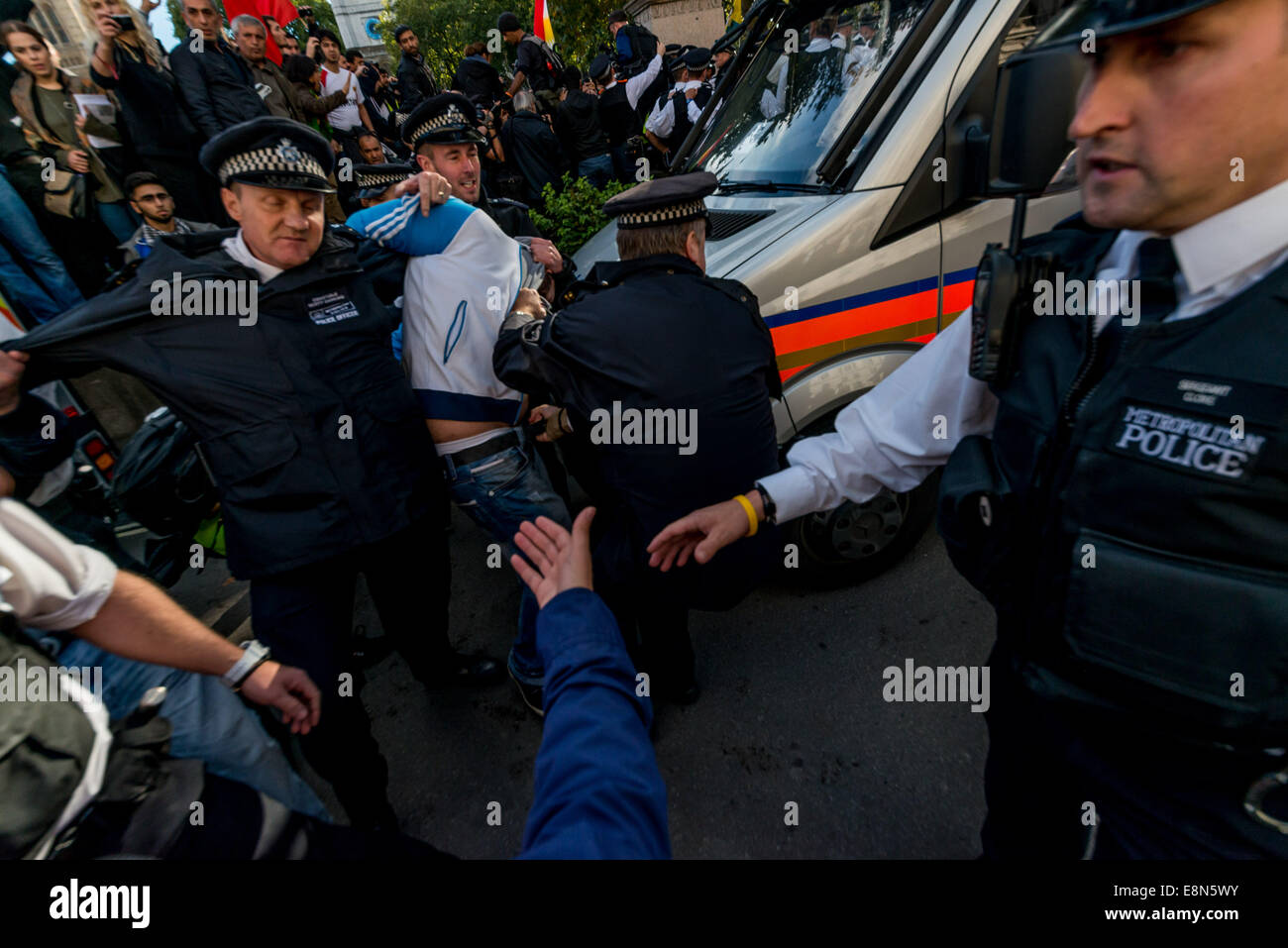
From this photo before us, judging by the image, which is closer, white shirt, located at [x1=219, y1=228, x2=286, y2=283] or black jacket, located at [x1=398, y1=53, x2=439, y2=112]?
white shirt, located at [x1=219, y1=228, x2=286, y2=283]

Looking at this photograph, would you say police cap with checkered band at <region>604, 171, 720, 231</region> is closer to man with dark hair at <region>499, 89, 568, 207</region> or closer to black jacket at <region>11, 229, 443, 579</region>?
black jacket at <region>11, 229, 443, 579</region>

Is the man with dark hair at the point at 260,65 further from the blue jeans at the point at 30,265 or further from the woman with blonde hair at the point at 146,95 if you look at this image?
the blue jeans at the point at 30,265

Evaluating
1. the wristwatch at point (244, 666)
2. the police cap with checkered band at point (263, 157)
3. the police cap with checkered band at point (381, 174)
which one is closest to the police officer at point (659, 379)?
the police cap with checkered band at point (263, 157)

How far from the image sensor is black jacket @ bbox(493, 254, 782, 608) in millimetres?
1884

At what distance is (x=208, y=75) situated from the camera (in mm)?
4906

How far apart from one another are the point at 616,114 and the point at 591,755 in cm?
790

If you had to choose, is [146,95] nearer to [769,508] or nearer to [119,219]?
[119,219]

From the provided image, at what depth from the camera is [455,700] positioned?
9.12ft

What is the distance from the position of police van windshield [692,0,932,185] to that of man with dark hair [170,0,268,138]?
160 inches

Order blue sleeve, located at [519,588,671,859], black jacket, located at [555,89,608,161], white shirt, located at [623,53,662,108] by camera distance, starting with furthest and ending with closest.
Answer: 1. white shirt, located at [623,53,662,108]
2. black jacket, located at [555,89,608,161]
3. blue sleeve, located at [519,588,671,859]

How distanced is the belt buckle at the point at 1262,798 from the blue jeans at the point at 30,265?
650 centimetres

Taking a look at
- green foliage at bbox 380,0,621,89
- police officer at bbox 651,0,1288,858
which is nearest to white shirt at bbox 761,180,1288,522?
police officer at bbox 651,0,1288,858

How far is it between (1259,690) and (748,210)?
2.40 m
